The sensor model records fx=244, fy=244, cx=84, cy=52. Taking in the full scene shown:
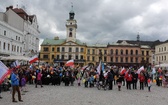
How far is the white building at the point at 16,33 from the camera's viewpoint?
151 feet

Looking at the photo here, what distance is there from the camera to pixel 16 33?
176ft

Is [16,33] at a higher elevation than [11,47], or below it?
higher

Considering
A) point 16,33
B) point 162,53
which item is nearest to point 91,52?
point 162,53

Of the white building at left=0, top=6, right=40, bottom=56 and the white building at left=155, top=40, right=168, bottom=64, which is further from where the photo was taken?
the white building at left=155, top=40, right=168, bottom=64

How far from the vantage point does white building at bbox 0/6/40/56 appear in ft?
151

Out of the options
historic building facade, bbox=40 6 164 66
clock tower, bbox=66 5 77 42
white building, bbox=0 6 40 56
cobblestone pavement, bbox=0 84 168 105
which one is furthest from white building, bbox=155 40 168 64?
cobblestone pavement, bbox=0 84 168 105

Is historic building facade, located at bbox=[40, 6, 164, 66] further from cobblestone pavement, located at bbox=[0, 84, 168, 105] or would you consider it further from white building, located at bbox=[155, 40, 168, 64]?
cobblestone pavement, located at bbox=[0, 84, 168, 105]

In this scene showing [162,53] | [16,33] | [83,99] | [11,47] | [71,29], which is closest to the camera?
[83,99]

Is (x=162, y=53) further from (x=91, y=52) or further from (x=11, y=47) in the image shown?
(x=11, y=47)

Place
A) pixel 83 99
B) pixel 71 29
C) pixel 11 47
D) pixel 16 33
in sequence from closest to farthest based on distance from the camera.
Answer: pixel 83 99
pixel 11 47
pixel 16 33
pixel 71 29

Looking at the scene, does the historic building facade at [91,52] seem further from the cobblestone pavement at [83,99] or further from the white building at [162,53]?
the cobblestone pavement at [83,99]

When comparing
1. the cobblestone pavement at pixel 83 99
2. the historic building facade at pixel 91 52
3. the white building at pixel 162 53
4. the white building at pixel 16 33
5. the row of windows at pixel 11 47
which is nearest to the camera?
the cobblestone pavement at pixel 83 99

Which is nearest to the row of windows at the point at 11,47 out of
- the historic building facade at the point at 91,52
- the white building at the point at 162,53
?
the historic building facade at the point at 91,52

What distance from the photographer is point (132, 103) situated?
13.3 m
